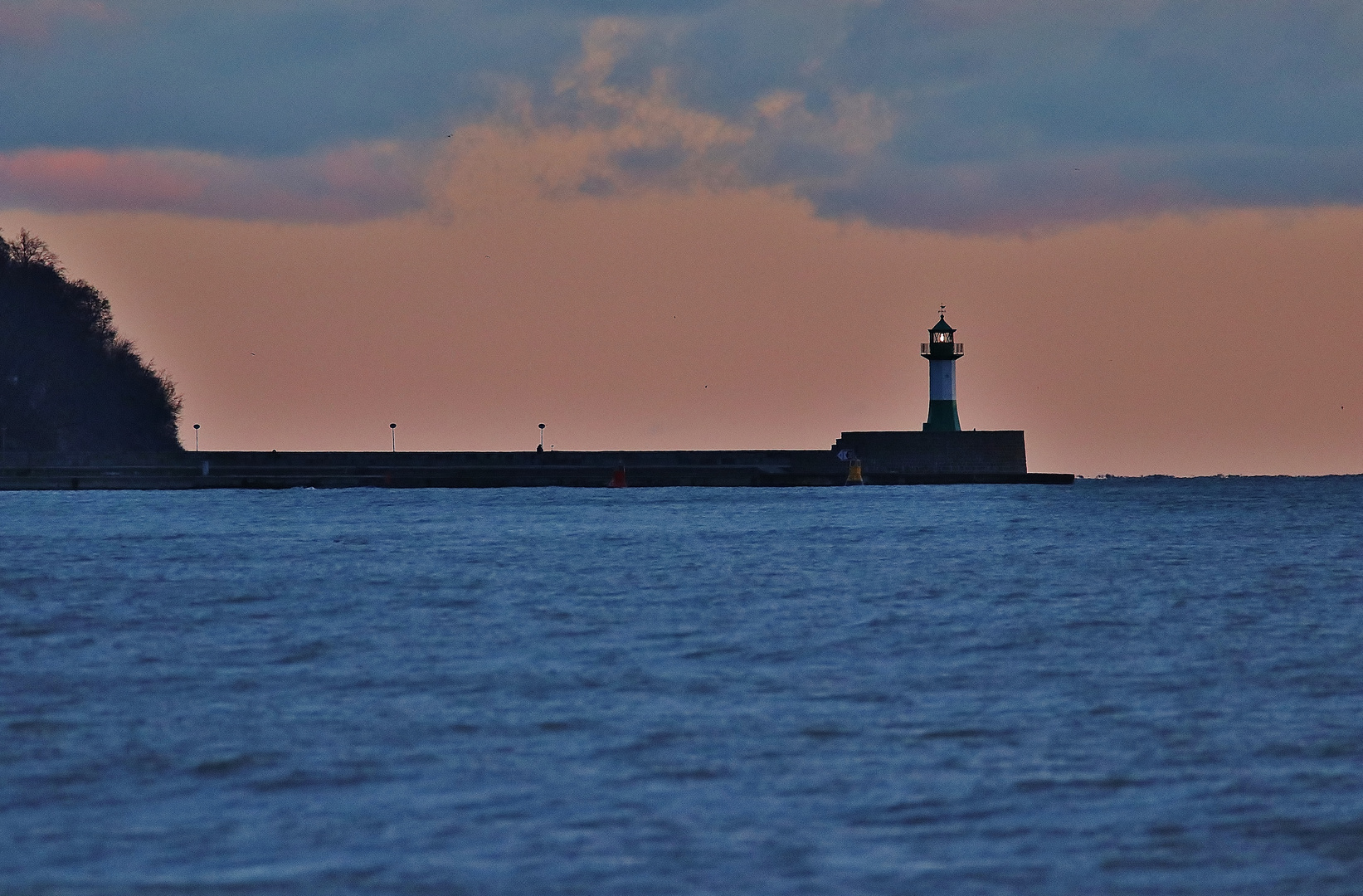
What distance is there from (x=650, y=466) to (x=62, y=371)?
2993cm

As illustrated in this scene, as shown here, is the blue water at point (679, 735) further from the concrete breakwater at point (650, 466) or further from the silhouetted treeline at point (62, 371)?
the concrete breakwater at point (650, 466)

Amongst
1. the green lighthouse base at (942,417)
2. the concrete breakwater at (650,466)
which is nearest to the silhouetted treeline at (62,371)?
the concrete breakwater at (650,466)

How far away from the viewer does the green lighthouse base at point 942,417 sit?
9494 centimetres

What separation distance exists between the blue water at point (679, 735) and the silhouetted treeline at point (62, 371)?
61513 millimetres

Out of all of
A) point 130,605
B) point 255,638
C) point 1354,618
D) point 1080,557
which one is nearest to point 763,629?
point 255,638

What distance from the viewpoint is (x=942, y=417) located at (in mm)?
95375

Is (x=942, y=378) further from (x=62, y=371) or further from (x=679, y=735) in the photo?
(x=679, y=735)

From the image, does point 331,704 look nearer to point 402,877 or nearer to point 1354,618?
point 402,877

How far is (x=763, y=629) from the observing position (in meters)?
19.4

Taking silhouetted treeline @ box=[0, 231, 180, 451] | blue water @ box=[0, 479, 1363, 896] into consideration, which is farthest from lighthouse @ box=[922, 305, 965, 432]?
blue water @ box=[0, 479, 1363, 896]

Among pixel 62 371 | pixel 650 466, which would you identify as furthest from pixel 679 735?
pixel 650 466

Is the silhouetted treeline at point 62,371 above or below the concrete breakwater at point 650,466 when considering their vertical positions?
above

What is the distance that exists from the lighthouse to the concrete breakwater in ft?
2.56

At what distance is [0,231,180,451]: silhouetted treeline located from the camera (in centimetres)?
8725
